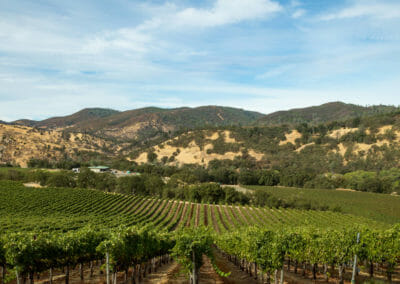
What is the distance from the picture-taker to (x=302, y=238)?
26.0 metres

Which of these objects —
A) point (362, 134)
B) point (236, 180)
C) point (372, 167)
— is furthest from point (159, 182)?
point (362, 134)

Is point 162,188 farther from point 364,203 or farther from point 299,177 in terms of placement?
point 299,177

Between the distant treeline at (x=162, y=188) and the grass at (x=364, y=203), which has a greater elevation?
the distant treeline at (x=162, y=188)

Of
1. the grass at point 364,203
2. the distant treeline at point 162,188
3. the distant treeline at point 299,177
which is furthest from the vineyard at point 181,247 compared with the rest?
the distant treeline at point 299,177

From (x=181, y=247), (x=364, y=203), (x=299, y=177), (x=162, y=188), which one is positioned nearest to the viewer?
(x=181, y=247)

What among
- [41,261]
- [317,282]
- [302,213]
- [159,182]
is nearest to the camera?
[41,261]

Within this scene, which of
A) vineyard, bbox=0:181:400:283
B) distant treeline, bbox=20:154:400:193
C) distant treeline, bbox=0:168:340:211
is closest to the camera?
vineyard, bbox=0:181:400:283

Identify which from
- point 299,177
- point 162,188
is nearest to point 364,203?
point 299,177

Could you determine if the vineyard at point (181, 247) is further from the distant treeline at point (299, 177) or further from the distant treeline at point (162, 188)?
the distant treeline at point (299, 177)

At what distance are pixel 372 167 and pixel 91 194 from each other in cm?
15167

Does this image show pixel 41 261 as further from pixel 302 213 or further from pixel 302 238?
pixel 302 213

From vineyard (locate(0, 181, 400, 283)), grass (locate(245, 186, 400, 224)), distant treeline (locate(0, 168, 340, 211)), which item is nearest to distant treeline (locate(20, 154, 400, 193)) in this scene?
distant treeline (locate(0, 168, 340, 211))

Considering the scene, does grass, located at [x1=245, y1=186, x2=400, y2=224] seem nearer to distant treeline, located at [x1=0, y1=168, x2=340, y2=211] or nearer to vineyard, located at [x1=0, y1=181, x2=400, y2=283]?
distant treeline, located at [x1=0, y1=168, x2=340, y2=211]

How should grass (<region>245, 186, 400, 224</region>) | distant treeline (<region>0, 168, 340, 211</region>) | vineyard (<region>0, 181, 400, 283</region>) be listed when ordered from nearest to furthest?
vineyard (<region>0, 181, 400, 283</region>)
grass (<region>245, 186, 400, 224</region>)
distant treeline (<region>0, 168, 340, 211</region>)
